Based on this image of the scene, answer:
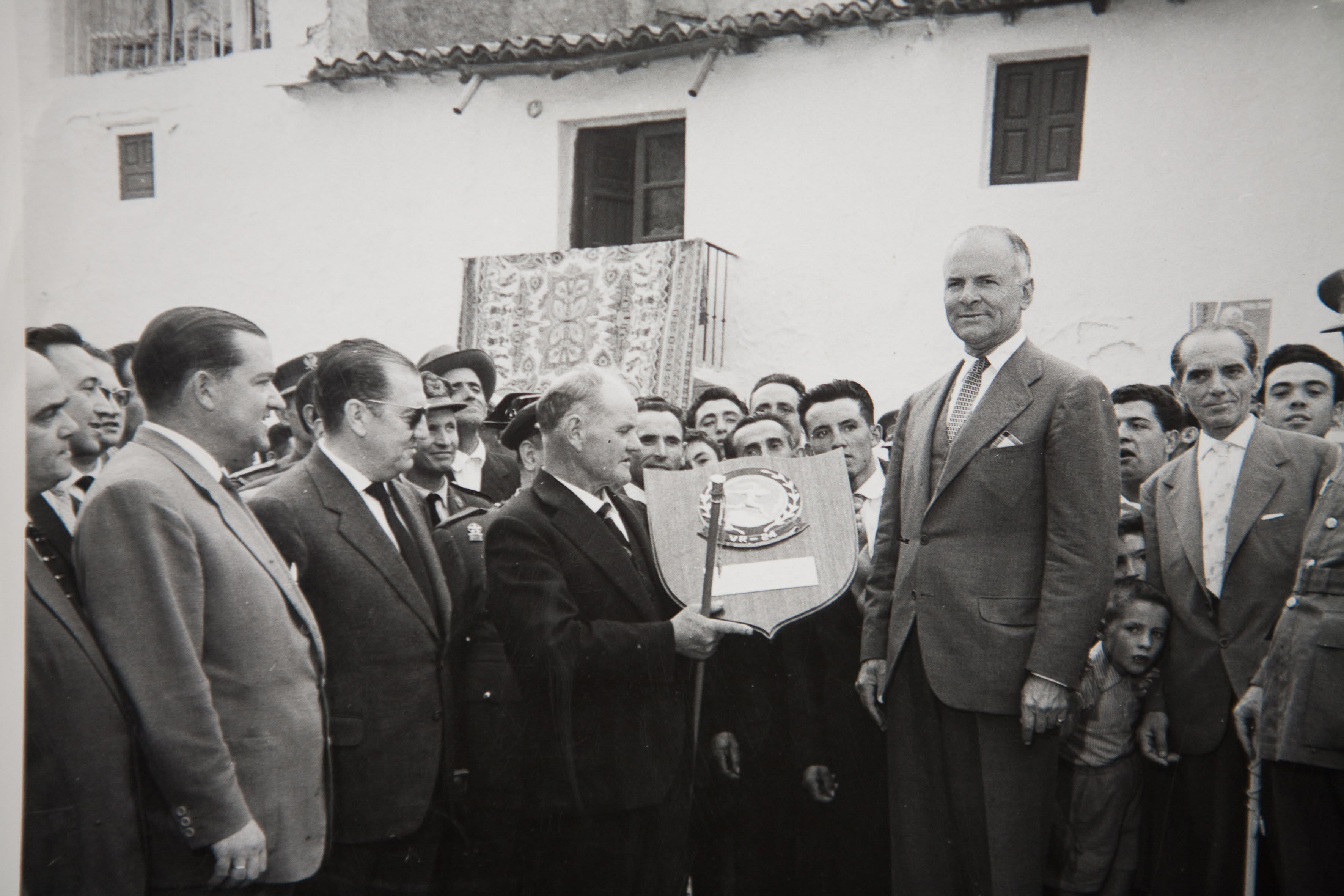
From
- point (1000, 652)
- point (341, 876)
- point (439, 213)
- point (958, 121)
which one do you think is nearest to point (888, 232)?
point (958, 121)

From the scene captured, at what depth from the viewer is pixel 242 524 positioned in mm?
2660

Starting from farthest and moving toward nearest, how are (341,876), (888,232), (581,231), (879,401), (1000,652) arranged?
1. (581,231)
2. (879,401)
3. (888,232)
4. (341,876)
5. (1000,652)

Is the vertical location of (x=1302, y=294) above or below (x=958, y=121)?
below

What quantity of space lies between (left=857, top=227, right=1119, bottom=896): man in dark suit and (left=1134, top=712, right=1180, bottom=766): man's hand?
2.01ft

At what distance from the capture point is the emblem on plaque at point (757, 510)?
125 inches

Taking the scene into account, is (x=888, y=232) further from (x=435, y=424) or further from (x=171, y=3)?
(x=171, y=3)

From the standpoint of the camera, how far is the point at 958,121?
15.5 feet

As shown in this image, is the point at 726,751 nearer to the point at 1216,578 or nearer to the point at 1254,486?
the point at 1216,578

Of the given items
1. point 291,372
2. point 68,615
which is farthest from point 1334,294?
point 291,372

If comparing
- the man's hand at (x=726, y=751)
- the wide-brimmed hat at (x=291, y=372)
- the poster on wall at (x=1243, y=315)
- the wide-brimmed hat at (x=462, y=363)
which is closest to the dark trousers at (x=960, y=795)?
the man's hand at (x=726, y=751)

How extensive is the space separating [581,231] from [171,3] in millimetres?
2050

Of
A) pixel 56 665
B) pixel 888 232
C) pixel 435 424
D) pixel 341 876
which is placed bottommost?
pixel 341 876

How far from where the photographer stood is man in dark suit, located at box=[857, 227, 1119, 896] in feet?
8.86

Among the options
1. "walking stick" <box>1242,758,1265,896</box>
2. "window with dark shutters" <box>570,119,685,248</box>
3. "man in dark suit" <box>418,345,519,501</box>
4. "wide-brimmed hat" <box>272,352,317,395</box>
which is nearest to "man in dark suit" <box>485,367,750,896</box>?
"walking stick" <box>1242,758,1265,896</box>
